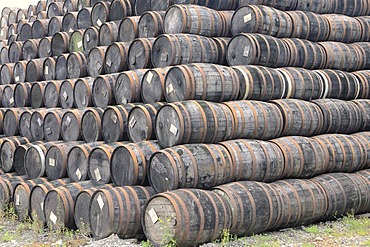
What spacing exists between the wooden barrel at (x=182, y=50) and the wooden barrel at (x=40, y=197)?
258 centimetres

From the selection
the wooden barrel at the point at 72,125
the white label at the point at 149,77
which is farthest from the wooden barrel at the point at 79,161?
the white label at the point at 149,77

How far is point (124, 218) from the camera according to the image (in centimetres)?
674

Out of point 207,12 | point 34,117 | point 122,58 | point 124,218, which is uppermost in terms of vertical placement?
point 207,12

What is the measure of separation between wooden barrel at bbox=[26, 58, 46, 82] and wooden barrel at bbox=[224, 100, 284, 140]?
542 cm

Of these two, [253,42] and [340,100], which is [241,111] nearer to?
[253,42]

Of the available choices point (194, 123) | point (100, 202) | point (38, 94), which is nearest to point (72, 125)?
point (38, 94)

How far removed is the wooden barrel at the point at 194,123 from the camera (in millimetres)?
6852

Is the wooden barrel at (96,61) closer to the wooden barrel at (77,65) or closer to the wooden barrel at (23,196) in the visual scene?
the wooden barrel at (77,65)

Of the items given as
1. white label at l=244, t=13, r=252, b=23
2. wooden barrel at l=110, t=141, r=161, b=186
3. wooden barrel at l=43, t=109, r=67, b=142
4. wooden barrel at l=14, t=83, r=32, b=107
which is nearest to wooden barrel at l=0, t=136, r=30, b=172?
wooden barrel at l=43, t=109, r=67, b=142

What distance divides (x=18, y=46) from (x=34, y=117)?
336cm

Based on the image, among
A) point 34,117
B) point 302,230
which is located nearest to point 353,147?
point 302,230

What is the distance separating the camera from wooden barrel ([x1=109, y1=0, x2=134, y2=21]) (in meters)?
10.1

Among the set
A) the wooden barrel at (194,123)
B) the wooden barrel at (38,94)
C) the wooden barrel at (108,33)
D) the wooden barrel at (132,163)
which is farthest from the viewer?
the wooden barrel at (38,94)

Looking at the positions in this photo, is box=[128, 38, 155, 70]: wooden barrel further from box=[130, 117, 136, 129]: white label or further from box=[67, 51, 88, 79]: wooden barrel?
box=[67, 51, 88, 79]: wooden barrel
